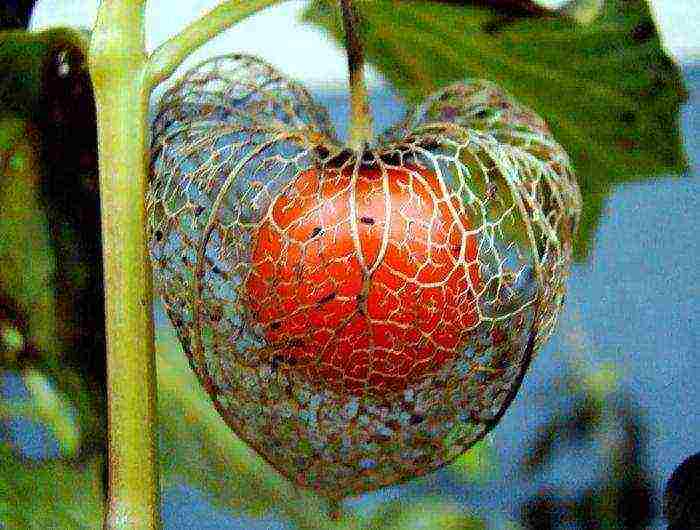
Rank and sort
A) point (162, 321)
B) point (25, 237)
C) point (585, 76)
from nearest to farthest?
point (25, 237)
point (585, 76)
point (162, 321)

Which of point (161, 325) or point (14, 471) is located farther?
point (161, 325)

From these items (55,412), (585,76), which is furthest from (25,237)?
(585,76)

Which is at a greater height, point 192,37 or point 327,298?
point 192,37

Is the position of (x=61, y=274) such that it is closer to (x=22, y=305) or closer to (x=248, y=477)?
(x=22, y=305)

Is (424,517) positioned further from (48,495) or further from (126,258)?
(126,258)

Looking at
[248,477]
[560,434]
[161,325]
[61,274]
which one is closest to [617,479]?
[560,434]

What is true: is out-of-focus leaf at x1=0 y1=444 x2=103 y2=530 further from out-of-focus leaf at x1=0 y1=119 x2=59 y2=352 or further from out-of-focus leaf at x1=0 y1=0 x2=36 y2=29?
out-of-focus leaf at x1=0 y1=0 x2=36 y2=29

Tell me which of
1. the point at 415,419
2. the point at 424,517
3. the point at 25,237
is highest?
the point at 25,237

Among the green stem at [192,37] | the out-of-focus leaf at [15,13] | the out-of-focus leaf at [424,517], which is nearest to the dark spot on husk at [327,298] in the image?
the green stem at [192,37]
